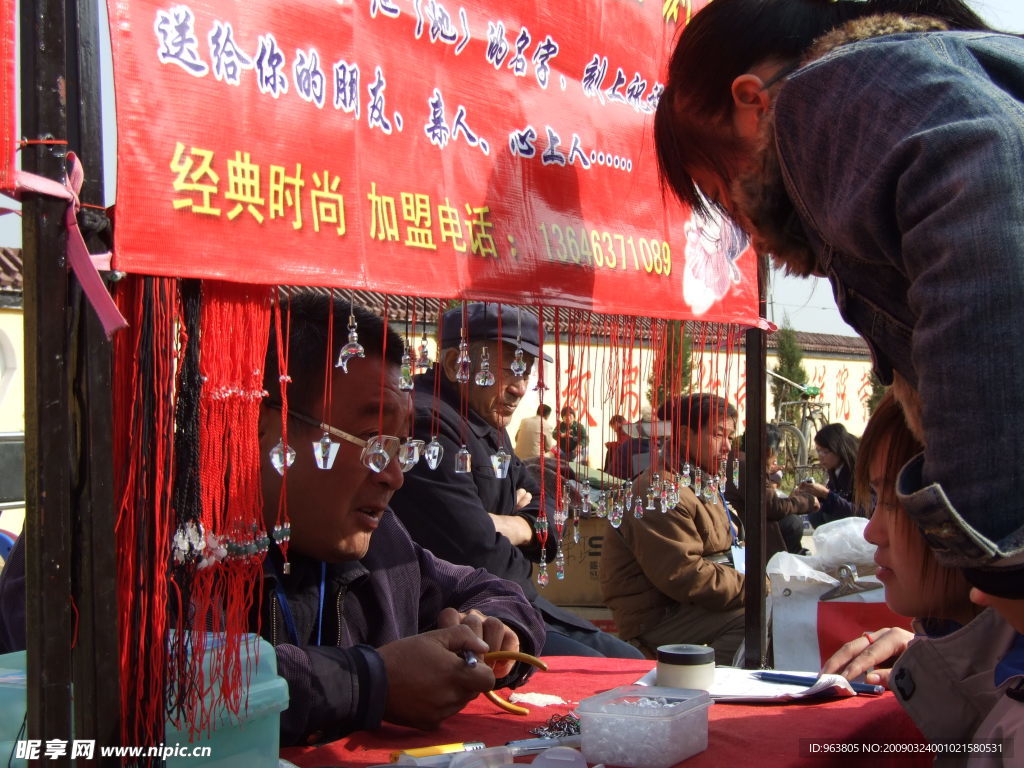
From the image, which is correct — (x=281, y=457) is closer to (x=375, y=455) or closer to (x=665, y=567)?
(x=375, y=455)

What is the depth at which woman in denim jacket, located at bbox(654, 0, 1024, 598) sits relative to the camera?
76 cm

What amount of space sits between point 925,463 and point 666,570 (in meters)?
2.83

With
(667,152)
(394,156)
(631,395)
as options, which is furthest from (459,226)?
(631,395)

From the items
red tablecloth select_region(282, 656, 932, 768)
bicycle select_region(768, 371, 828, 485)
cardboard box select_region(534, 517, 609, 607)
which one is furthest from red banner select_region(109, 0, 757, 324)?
bicycle select_region(768, 371, 828, 485)

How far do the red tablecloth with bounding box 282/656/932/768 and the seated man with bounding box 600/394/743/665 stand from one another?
6.18ft

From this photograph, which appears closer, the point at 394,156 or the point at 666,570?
the point at 394,156

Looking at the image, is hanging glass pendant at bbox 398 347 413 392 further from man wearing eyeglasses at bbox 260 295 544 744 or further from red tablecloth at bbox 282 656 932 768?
red tablecloth at bbox 282 656 932 768

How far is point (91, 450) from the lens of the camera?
98 cm

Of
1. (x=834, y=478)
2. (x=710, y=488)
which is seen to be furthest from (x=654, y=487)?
(x=834, y=478)

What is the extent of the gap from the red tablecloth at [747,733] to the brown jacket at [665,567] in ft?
6.16

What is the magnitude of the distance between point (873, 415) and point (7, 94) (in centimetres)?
129

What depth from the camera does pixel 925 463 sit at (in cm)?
83

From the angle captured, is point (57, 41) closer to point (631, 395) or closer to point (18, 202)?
point (18, 202)

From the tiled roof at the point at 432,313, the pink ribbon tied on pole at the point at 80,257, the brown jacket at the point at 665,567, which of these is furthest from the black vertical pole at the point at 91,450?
the brown jacket at the point at 665,567
